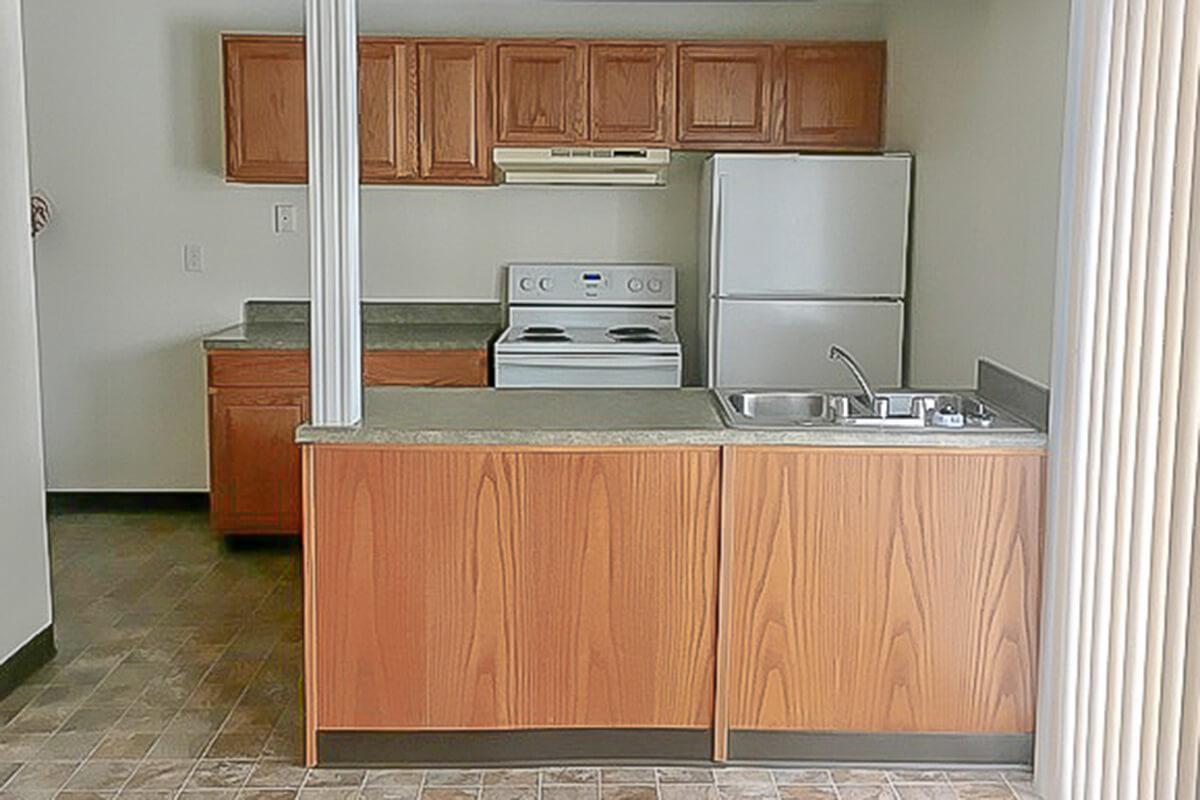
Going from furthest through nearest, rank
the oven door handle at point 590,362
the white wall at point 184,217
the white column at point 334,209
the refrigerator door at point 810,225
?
the white wall at point 184,217 < the oven door handle at point 590,362 < the refrigerator door at point 810,225 < the white column at point 334,209

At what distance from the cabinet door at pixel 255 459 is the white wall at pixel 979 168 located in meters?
2.43

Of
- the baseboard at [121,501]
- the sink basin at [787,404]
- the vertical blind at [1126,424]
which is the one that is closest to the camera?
the vertical blind at [1126,424]

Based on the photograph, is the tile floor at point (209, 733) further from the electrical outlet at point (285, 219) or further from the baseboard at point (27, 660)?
the electrical outlet at point (285, 219)

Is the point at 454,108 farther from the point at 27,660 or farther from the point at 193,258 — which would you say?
the point at 27,660

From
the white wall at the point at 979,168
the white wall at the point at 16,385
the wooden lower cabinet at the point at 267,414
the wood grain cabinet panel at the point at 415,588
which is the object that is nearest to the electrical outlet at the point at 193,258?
the wooden lower cabinet at the point at 267,414

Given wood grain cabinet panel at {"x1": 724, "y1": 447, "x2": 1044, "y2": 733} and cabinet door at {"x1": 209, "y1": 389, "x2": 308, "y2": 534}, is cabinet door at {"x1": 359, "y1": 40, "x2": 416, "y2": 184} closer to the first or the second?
cabinet door at {"x1": 209, "y1": 389, "x2": 308, "y2": 534}

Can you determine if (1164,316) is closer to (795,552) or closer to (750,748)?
(795,552)

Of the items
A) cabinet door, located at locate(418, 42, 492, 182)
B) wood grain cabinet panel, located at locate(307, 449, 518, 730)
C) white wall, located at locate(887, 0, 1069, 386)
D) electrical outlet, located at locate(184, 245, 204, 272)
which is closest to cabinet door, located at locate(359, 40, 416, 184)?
cabinet door, located at locate(418, 42, 492, 182)

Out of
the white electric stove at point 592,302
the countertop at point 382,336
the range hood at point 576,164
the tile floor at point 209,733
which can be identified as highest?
the range hood at point 576,164

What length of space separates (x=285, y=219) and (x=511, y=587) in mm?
2976

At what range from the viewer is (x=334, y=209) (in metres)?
3.00

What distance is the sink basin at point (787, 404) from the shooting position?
352cm

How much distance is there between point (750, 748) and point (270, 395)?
103 inches

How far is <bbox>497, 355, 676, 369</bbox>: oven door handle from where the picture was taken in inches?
194
